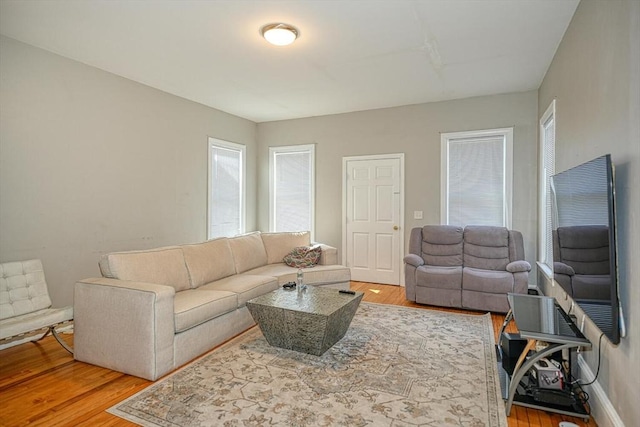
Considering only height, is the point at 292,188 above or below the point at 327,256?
above

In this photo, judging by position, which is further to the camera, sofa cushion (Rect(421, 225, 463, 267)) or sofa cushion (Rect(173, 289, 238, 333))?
sofa cushion (Rect(421, 225, 463, 267))

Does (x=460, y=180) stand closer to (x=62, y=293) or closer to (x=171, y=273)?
(x=171, y=273)

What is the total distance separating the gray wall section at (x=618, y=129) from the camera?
1688 millimetres

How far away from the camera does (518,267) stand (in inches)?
162

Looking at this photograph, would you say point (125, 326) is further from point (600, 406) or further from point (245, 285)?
point (600, 406)

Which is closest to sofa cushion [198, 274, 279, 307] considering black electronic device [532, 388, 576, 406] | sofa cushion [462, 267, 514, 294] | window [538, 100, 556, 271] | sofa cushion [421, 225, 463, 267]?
sofa cushion [421, 225, 463, 267]

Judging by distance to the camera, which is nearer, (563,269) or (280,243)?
(563,269)

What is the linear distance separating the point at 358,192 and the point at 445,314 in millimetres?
2466

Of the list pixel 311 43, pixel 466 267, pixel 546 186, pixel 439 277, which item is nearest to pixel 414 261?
pixel 439 277

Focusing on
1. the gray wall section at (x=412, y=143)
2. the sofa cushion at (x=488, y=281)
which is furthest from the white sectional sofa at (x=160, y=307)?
the gray wall section at (x=412, y=143)

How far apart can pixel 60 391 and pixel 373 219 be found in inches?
173

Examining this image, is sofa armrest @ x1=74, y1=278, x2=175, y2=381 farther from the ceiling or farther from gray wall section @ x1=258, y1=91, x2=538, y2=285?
gray wall section @ x1=258, y1=91, x2=538, y2=285

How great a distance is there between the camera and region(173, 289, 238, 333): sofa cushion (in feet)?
9.17

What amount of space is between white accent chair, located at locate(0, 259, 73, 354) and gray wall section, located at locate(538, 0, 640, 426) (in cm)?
376
